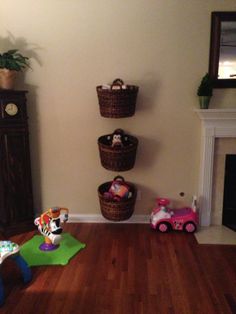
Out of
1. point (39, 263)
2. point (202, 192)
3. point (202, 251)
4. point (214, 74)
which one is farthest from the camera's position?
point (202, 192)

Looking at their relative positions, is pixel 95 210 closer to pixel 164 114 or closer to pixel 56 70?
pixel 164 114

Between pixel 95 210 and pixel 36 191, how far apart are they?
66cm

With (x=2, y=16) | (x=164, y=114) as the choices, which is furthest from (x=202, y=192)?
(x=2, y=16)

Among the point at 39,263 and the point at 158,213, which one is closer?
the point at 39,263

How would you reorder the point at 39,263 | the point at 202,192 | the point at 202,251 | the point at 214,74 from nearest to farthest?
the point at 39,263 → the point at 202,251 → the point at 214,74 → the point at 202,192

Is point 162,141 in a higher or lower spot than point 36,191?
higher

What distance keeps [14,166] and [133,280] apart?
1522 millimetres

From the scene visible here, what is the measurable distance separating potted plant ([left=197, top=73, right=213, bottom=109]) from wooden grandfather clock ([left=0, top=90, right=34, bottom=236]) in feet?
5.44

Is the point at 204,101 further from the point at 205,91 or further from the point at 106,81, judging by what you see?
the point at 106,81

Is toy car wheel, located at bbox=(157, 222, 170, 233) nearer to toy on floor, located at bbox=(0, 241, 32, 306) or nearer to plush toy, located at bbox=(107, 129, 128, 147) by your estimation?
plush toy, located at bbox=(107, 129, 128, 147)

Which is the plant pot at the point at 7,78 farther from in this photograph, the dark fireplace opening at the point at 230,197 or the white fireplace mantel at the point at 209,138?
the dark fireplace opening at the point at 230,197

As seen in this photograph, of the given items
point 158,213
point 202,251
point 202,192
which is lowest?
point 202,251

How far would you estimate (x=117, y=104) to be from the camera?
2.58 m

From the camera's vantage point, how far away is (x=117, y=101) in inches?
101
